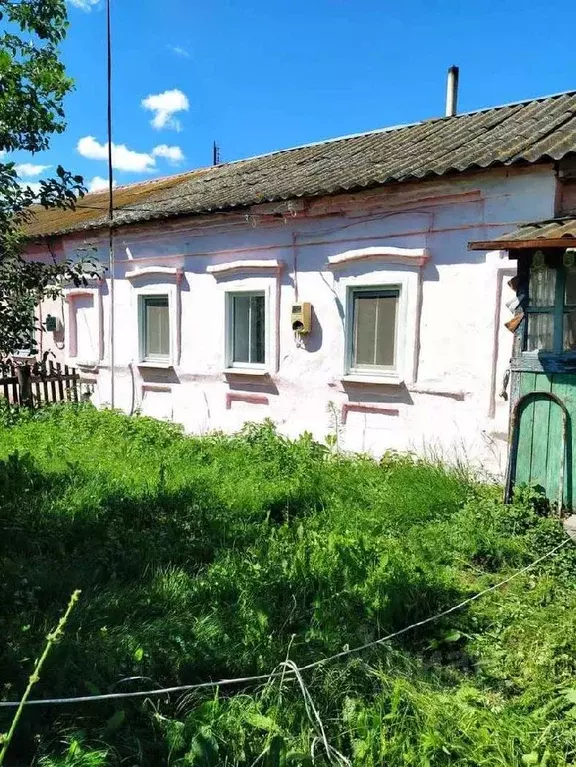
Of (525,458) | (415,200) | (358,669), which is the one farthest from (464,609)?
(415,200)

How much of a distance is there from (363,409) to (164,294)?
427cm

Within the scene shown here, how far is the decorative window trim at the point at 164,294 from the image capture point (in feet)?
31.8

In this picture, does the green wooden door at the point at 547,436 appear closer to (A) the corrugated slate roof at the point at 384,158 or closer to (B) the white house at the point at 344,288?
(B) the white house at the point at 344,288

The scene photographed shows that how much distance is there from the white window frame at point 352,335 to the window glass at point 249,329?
155 centimetres

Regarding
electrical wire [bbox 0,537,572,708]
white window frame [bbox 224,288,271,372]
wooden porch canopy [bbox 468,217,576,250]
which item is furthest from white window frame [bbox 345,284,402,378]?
electrical wire [bbox 0,537,572,708]

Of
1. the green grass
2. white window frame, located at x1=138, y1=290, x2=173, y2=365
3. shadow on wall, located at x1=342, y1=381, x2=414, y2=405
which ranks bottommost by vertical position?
the green grass

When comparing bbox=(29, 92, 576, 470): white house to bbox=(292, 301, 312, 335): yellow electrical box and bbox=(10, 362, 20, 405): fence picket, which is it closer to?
bbox=(292, 301, 312, 335): yellow electrical box

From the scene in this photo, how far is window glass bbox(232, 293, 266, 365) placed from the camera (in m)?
8.85

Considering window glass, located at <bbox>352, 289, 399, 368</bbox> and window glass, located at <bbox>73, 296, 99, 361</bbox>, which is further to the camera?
window glass, located at <bbox>73, 296, 99, 361</bbox>

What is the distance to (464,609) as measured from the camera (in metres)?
3.89

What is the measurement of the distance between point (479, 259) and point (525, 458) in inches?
94.4

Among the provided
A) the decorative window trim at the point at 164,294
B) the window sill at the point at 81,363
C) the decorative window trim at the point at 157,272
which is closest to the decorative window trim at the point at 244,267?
the decorative window trim at the point at 157,272

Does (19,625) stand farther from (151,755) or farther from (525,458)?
(525,458)

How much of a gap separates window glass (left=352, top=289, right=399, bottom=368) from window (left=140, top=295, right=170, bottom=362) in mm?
3825
